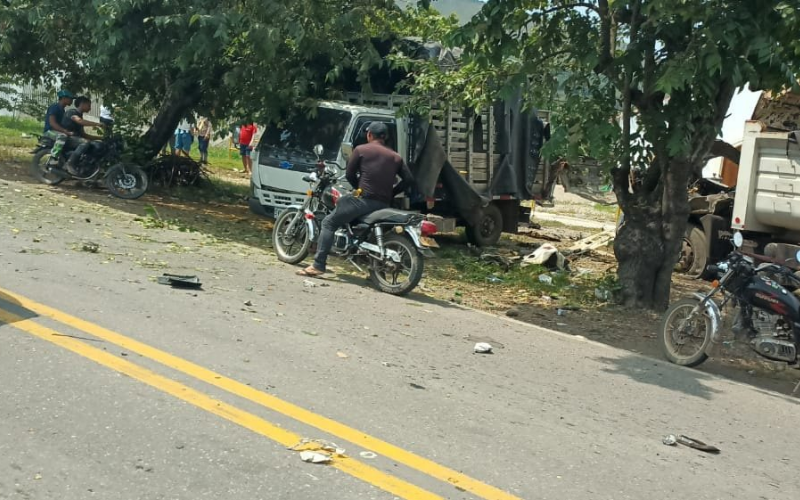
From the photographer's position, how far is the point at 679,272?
1570cm

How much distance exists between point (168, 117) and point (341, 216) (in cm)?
811

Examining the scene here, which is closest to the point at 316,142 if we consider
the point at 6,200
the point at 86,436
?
the point at 6,200

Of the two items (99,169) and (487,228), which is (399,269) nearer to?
(487,228)

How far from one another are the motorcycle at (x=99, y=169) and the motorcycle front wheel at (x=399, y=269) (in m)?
6.41

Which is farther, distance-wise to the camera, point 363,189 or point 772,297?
point 363,189

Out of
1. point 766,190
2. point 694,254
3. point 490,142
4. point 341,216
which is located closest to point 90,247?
point 341,216

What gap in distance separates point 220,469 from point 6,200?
10.1 metres

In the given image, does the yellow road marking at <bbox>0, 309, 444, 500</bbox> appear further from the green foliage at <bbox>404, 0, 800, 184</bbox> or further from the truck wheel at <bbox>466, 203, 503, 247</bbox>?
the truck wheel at <bbox>466, 203, 503, 247</bbox>

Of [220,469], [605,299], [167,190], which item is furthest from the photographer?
[167,190]

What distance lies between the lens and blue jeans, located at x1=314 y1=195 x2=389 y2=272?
10.5 metres

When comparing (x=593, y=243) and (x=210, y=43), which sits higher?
(x=210, y=43)

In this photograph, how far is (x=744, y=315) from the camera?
8.54 meters

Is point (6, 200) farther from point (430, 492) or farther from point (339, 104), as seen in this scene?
point (430, 492)

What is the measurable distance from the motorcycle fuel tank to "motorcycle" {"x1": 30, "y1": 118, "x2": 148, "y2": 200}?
10203 mm
